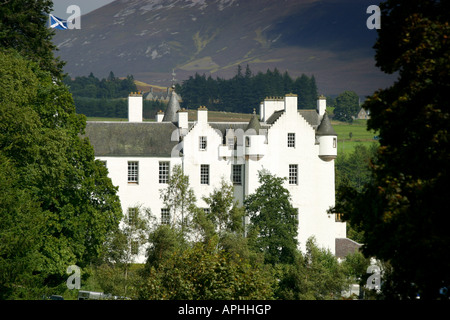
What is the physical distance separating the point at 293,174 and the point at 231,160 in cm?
476

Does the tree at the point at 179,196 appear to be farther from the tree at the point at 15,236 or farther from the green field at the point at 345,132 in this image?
the green field at the point at 345,132

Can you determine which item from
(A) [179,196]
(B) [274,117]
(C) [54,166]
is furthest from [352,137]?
(C) [54,166]

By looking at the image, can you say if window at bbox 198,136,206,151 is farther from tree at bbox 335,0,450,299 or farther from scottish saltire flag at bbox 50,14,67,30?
tree at bbox 335,0,450,299

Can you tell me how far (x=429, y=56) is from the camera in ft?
66.2

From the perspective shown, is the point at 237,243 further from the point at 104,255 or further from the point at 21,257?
the point at 21,257

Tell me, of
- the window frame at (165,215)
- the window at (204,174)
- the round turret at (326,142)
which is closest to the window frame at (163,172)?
the window frame at (165,215)

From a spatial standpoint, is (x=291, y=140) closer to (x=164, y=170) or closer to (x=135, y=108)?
(x=164, y=170)

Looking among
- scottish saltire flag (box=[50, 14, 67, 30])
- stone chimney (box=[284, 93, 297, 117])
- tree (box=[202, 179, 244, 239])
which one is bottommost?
tree (box=[202, 179, 244, 239])

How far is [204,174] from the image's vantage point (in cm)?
6028

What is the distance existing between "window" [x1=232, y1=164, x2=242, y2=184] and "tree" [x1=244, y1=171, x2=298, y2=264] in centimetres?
239

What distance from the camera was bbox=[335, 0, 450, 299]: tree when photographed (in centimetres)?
1897

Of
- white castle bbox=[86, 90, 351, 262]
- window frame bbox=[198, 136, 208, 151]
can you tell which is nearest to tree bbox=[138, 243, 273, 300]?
white castle bbox=[86, 90, 351, 262]
